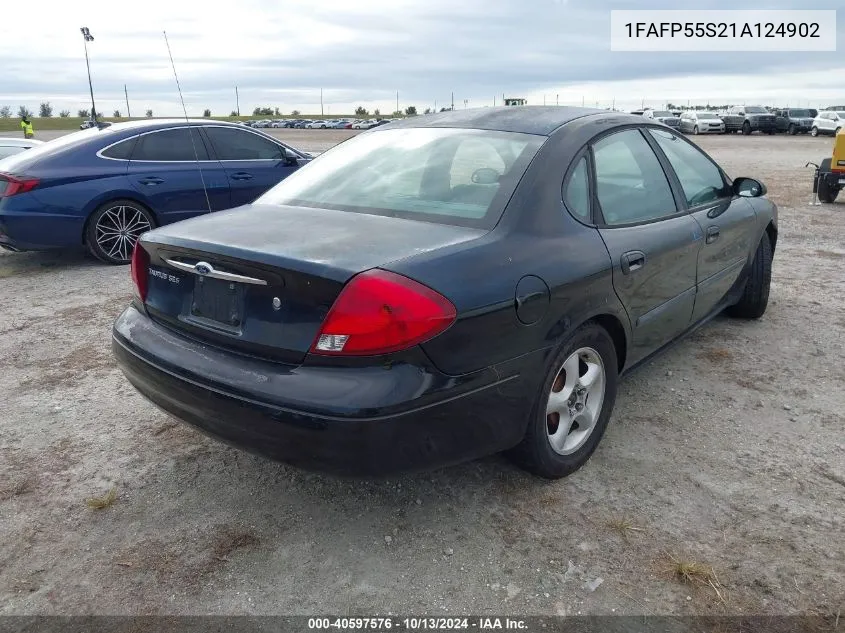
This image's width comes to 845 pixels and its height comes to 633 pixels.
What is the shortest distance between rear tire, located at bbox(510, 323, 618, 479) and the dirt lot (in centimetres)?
13

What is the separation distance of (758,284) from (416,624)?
384 cm

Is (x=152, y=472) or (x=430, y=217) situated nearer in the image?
(x=430, y=217)

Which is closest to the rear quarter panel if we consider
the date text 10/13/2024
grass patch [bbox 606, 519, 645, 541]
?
the date text 10/13/2024

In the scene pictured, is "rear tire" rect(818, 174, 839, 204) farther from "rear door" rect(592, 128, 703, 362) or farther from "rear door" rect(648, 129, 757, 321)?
"rear door" rect(592, 128, 703, 362)

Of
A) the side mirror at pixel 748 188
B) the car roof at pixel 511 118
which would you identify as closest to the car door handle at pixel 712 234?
the side mirror at pixel 748 188

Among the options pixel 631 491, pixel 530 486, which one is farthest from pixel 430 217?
pixel 631 491

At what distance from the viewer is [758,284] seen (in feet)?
16.4

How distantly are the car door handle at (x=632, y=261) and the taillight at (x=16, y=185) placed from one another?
5.87 metres

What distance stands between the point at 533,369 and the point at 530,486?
0.64 metres

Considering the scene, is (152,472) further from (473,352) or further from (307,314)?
(473,352)

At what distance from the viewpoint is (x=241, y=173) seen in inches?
308

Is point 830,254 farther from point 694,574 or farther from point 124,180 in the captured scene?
point 124,180

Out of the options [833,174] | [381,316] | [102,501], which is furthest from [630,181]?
[833,174]

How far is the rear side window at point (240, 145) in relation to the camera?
307 inches
